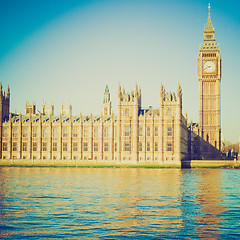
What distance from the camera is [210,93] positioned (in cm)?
14262

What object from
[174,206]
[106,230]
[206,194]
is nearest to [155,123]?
[206,194]

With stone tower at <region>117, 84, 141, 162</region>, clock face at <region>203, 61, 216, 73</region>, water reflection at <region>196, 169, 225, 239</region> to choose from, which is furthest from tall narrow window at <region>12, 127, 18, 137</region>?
water reflection at <region>196, 169, 225, 239</region>

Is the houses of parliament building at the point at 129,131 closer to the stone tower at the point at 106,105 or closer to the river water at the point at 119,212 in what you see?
the river water at the point at 119,212

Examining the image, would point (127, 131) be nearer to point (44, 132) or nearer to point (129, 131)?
point (129, 131)

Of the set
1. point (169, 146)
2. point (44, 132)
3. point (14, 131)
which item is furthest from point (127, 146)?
point (14, 131)

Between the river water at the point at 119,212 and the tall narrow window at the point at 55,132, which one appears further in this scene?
the tall narrow window at the point at 55,132

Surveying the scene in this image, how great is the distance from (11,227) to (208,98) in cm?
11583

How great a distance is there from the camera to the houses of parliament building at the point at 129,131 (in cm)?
10900

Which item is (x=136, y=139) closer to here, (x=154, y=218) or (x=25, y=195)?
(x=25, y=195)

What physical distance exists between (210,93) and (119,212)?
355 ft

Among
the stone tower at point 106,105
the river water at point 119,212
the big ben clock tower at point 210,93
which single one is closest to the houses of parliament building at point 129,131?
the big ben clock tower at point 210,93

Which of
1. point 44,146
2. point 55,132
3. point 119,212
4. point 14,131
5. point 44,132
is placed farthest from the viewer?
point 14,131

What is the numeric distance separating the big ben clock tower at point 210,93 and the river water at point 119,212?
270 ft

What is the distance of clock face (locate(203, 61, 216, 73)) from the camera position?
467 feet
